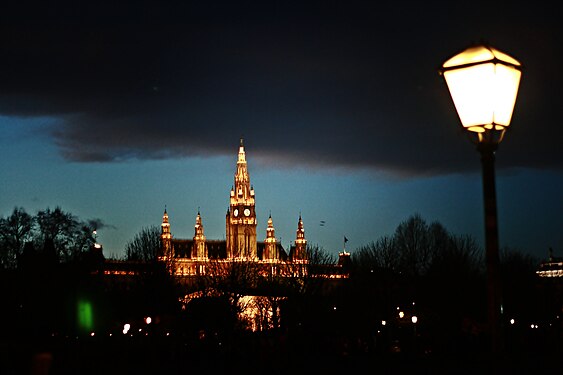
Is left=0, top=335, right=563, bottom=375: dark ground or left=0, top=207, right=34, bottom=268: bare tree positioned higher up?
left=0, top=207, right=34, bottom=268: bare tree

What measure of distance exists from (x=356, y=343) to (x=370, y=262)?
135ft

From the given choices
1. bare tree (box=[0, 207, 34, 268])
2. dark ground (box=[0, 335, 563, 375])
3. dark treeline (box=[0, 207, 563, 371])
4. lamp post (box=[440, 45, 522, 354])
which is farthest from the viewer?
bare tree (box=[0, 207, 34, 268])

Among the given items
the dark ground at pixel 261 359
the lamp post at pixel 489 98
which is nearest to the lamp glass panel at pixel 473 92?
the lamp post at pixel 489 98

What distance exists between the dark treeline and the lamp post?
81.1 feet

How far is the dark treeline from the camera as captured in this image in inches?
1906

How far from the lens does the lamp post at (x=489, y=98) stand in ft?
25.9

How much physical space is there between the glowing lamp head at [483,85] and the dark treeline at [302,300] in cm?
2501

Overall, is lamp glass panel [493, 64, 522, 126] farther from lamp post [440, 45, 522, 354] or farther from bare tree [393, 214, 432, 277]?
bare tree [393, 214, 432, 277]

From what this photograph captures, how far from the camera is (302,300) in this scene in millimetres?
68062

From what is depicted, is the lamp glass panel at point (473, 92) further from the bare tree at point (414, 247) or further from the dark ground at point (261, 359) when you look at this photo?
the bare tree at point (414, 247)

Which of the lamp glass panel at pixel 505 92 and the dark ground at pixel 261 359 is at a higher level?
the lamp glass panel at pixel 505 92

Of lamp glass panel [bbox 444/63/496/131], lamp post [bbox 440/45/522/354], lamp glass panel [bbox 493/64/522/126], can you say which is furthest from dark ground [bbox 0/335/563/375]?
lamp glass panel [bbox 493/64/522/126]

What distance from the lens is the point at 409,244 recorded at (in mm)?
90750

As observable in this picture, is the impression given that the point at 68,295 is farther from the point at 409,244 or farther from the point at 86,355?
the point at 409,244
